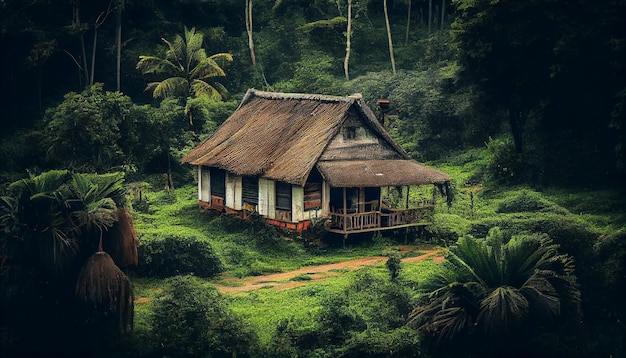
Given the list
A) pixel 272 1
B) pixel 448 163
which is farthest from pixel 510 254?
pixel 272 1

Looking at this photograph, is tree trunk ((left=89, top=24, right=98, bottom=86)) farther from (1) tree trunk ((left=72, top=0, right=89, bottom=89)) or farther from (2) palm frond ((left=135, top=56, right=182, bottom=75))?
(2) palm frond ((left=135, top=56, right=182, bottom=75))

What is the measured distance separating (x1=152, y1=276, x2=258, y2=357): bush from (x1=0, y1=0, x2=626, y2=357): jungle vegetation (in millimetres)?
39

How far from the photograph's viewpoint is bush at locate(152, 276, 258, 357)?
19266 millimetres

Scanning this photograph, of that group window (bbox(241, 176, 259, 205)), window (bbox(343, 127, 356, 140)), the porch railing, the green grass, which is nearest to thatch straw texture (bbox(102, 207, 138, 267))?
the green grass

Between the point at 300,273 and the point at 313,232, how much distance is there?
9.28 feet

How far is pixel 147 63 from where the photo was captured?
3988 cm

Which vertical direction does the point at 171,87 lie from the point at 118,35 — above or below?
below

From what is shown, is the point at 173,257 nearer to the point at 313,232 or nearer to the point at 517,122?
the point at 313,232

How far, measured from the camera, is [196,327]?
64.2ft

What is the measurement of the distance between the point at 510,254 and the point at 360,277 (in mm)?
4192

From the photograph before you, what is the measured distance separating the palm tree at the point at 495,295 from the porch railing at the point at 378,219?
7454 millimetres

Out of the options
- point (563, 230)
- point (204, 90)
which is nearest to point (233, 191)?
point (204, 90)

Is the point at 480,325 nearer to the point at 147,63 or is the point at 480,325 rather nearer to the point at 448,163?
the point at 448,163

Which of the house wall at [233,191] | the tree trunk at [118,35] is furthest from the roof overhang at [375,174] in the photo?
the tree trunk at [118,35]
